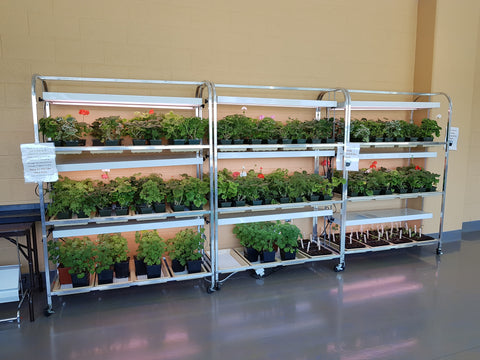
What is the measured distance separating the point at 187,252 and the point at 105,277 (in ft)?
2.93

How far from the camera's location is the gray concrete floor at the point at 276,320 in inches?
115

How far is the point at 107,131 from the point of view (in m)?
3.68

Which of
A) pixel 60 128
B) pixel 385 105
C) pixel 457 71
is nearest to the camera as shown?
pixel 60 128

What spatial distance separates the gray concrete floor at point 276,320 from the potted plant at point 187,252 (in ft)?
1.01

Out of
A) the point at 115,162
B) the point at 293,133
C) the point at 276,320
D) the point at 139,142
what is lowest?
the point at 276,320

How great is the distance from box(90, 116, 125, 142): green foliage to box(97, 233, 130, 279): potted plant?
110 cm

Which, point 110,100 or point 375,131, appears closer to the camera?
point 110,100

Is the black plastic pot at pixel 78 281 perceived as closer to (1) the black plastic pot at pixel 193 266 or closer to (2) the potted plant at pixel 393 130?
(1) the black plastic pot at pixel 193 266

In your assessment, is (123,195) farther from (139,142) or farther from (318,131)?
(318,131)

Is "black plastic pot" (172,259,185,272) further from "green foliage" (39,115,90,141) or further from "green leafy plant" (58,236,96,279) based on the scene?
"green foliage" (39,115,90,141)

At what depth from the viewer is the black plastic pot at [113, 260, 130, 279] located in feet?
12.6

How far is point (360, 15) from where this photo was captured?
5.18 m

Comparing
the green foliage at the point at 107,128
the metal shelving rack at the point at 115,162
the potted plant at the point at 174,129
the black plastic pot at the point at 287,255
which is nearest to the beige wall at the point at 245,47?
the metal shelving rack at the point at 115,162

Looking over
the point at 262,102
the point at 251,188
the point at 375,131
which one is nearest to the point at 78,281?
the point at 251,188
